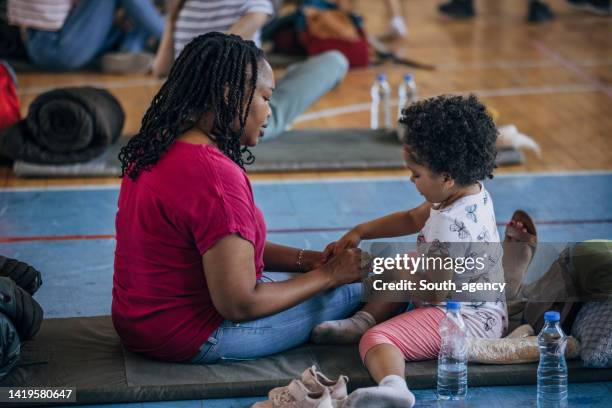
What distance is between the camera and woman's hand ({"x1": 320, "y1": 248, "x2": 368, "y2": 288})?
10.1ft

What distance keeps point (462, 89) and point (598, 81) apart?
3.22 feet

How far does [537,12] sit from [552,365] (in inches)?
262


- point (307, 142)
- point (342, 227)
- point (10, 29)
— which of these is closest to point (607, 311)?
point (342, 227)

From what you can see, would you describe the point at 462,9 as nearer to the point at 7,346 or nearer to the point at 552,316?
the point at 552,316

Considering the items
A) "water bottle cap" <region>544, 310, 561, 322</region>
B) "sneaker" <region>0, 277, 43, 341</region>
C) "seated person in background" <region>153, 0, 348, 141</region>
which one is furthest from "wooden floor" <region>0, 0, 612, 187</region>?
"water bottle cap" <region>544, 310, 561, 322</region>

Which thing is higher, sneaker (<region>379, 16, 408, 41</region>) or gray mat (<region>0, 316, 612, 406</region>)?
gray mat (<region>0, 316, 612, 406</region>)

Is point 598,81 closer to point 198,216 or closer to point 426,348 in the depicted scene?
point 426,348

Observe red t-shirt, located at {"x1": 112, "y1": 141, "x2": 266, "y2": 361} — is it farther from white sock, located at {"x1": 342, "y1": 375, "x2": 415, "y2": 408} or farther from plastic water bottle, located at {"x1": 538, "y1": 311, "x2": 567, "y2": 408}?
plastic water bottle, located at {"x1": 538, "y1": 311, "x2": 567, "y2": 408}

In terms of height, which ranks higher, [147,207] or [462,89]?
[147,207]

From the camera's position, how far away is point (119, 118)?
5.34 meters

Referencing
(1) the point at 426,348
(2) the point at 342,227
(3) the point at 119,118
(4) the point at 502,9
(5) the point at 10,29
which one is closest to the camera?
(1) the point at 426,348

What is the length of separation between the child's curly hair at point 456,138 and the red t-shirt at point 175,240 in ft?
1.80

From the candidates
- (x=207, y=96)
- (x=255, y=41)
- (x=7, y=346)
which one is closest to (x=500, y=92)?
(x=255, y=41)

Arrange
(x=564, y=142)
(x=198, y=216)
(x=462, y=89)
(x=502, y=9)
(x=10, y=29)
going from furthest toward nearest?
1. (x=502, y=9)
2. (x=10, y=29)
3. (x=462, y=89)
4. (x=564, y=142)
5. (x=198, y=216)
